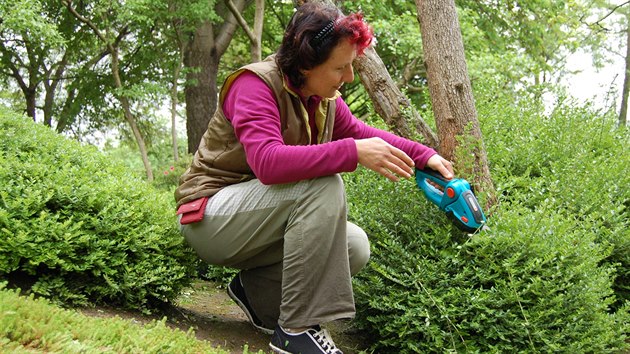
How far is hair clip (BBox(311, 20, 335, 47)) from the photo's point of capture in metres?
2.55

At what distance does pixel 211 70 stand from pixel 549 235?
9939 millimetres

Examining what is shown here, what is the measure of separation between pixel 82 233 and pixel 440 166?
1.63 m

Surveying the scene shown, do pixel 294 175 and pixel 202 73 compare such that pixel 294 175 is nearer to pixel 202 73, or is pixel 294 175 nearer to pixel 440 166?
pixel 440 166

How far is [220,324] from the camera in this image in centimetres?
321

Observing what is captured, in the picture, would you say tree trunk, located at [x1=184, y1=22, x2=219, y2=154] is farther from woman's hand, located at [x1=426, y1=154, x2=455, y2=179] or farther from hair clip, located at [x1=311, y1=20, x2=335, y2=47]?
hair clip, located at [x1=311, y1=20, x2=335, y2=47]

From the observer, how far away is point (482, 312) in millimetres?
2752

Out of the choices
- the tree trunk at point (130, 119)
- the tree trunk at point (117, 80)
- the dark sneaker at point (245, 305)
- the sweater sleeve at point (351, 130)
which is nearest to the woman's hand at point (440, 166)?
the sweater sleeve at point (351, 130)

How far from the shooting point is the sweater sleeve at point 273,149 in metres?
2.41

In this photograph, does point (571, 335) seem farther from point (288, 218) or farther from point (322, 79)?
point (322, 79)

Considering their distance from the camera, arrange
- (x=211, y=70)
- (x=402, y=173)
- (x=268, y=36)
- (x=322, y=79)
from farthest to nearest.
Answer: (x=268, y=36), (x=211, y=70), (x=322, y=79), (x=402, y=173)

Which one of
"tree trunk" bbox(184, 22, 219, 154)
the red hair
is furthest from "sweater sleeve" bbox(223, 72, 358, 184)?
"tree trunk" bbox(184, 22, 219, 154)

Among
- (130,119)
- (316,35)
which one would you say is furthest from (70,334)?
(130,119)

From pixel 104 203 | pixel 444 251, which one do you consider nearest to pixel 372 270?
pixel 444 251

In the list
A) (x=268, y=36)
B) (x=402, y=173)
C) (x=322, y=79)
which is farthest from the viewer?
(x=268, y=36)
